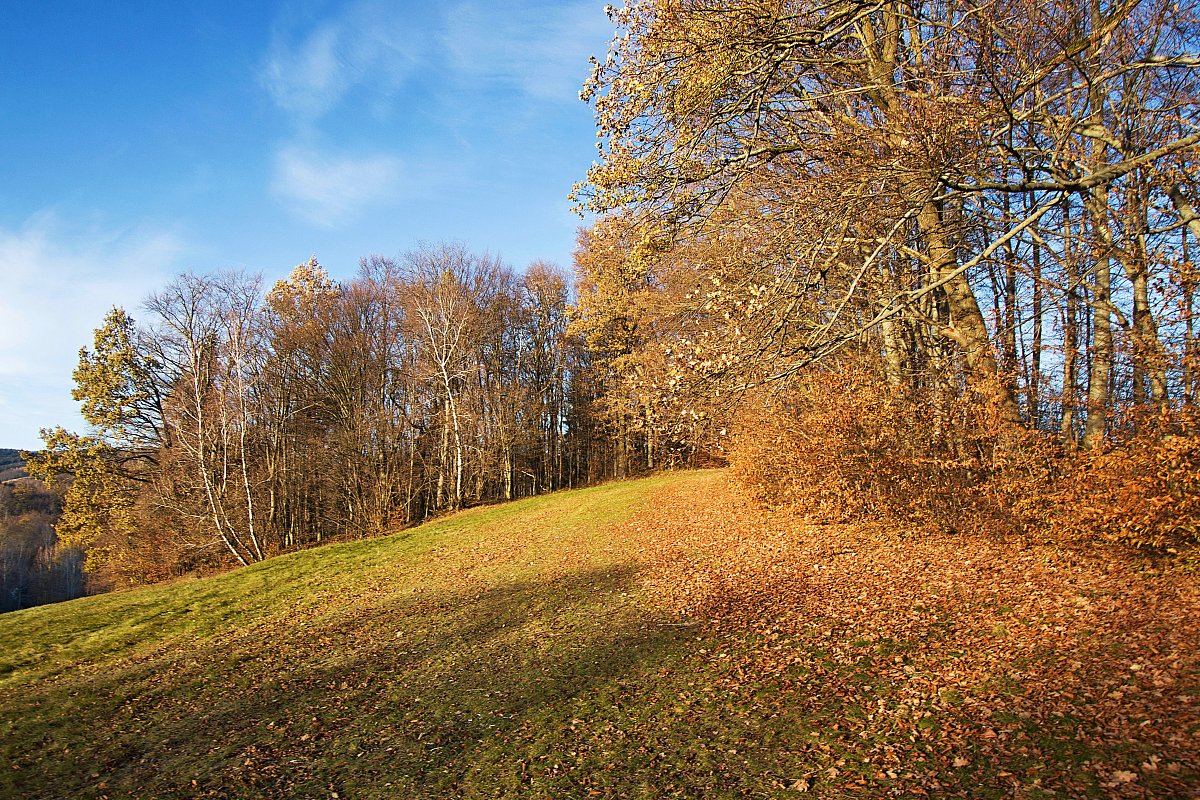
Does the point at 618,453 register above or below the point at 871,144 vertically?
below

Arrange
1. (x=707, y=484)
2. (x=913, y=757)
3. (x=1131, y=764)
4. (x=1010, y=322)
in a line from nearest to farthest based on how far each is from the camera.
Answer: (x=1131, y=764), (x=913, y=757), (x=1010, y=322), (x=707, y=484)

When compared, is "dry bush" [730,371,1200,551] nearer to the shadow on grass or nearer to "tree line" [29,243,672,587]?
the shadow on grass

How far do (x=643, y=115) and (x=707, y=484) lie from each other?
→ 13.7m

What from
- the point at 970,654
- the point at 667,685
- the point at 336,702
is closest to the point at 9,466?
the point at 336,702

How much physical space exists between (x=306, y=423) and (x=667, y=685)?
1117 inches

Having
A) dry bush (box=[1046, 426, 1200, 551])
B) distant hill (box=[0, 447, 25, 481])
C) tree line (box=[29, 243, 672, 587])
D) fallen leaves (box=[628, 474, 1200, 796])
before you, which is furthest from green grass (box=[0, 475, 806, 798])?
distant hill (box=[0, 447, 25, 481])

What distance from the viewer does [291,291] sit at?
1385 inches

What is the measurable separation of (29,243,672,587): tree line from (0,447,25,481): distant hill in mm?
53657

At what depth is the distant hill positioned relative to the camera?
2732 inches

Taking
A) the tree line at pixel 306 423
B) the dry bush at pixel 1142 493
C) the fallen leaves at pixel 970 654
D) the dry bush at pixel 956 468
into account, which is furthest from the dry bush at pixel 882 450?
the tree line at pixel 306 423

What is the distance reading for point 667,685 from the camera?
6410 mm

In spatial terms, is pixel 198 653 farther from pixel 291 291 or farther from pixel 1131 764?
pixel 291 291

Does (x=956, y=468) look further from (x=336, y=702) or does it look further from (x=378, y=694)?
(x=336, y=702)

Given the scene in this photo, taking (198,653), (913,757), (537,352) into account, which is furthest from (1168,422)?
(537,352)
